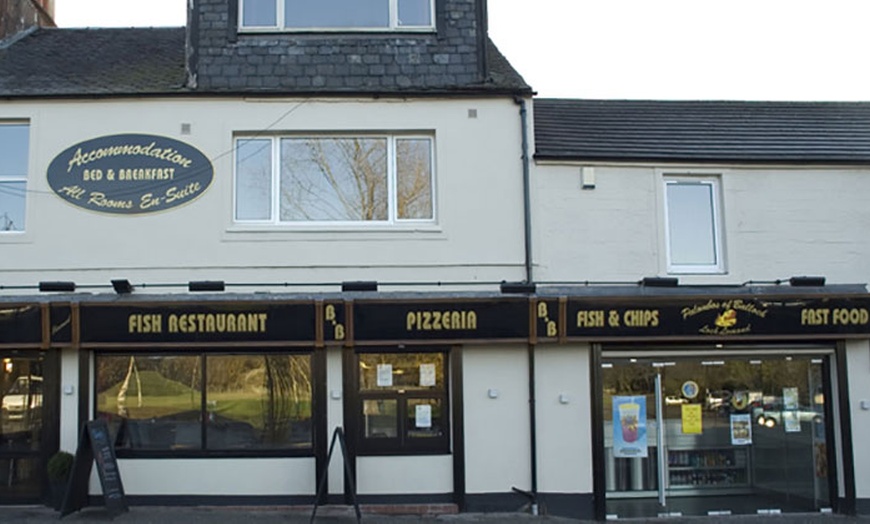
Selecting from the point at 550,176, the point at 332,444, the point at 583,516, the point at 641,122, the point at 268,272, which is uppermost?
the point at 641,122

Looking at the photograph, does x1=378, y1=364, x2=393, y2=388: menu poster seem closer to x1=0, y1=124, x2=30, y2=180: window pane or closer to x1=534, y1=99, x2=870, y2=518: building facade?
x1=534, y1=99, x2=870, y2=518: building facade

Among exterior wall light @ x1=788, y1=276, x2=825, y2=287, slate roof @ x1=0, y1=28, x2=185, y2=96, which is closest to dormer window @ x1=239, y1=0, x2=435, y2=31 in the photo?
slate roof @ x1=0, y1=28, x2=185, y2=96

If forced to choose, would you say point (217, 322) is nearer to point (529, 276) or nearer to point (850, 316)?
point (529, 276)

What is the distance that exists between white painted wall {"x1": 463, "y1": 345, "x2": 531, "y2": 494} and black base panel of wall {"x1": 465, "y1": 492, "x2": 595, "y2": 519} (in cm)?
9

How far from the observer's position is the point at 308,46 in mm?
11141

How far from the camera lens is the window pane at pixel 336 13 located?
11375 millimetres

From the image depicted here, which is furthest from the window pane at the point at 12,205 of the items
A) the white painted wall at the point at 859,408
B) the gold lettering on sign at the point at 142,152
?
the white painted wall at the point at 859,408

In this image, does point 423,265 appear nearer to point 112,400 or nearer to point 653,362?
point 653,362

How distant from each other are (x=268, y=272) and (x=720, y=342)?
19.7 feet

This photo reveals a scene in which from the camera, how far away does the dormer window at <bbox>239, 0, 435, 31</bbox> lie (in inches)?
445

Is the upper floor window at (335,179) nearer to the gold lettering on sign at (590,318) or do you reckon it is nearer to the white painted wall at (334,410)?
the white painted wall at (334,410)

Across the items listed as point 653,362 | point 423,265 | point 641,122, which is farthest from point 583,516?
point 641,122

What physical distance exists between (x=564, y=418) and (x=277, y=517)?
149 inches

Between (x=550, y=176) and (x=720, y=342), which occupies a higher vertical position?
(x=550, y=176)
